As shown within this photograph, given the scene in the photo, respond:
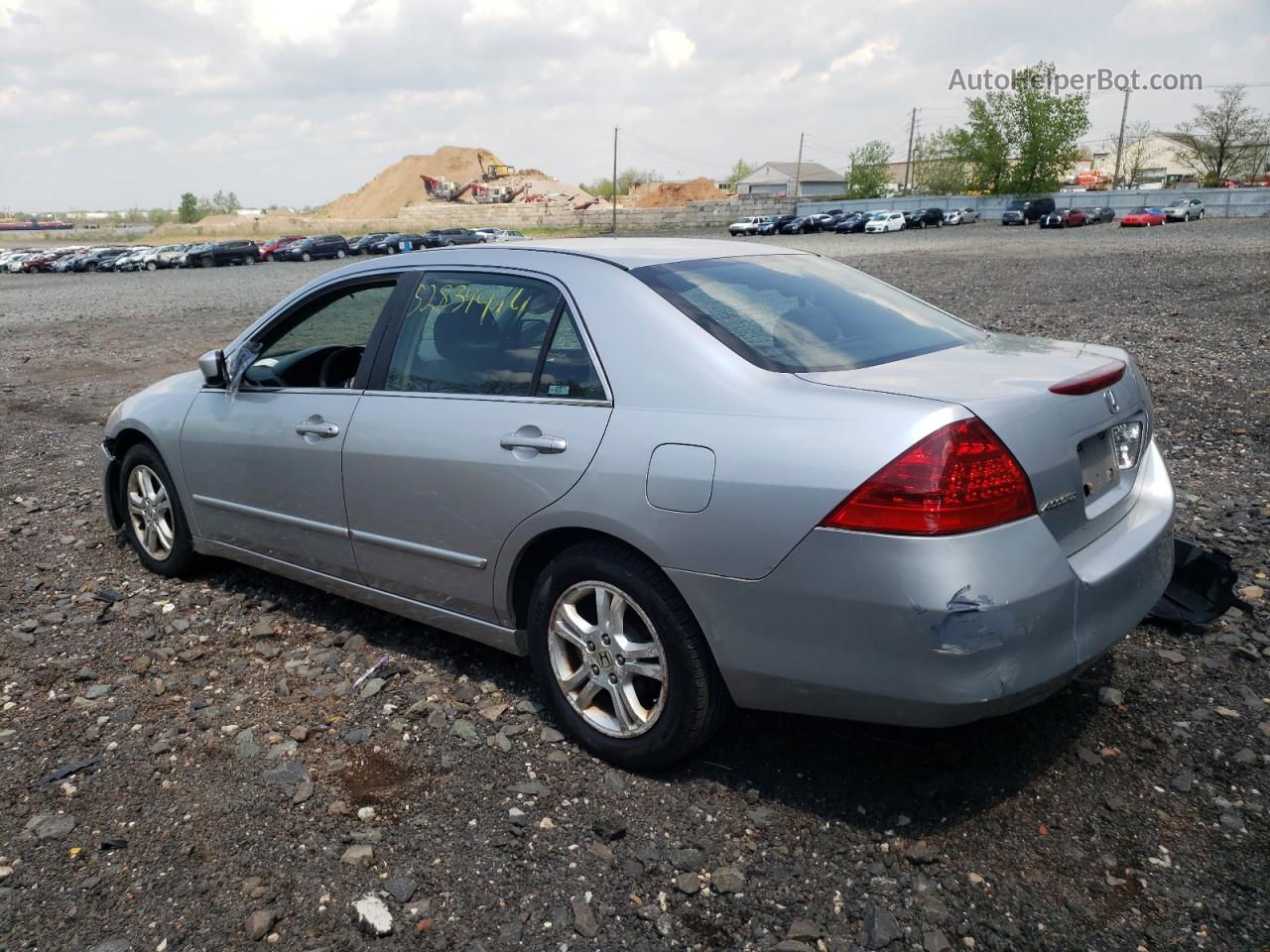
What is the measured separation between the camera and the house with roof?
15025 centimetres

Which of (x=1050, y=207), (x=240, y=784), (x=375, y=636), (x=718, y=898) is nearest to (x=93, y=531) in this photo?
(x=375, y=636)

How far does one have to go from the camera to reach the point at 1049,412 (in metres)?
2.74

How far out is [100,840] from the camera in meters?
2.95

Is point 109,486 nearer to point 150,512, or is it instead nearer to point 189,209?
point 150,512

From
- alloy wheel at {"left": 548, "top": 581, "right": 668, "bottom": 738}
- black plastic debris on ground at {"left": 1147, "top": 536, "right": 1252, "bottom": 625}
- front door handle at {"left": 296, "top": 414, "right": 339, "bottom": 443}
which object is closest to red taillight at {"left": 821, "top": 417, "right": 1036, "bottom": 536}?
A: alloy wheel at {"left": 548, "top": 581, "right": 668, "bottom": 738}

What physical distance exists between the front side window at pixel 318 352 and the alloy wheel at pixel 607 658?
1459mm

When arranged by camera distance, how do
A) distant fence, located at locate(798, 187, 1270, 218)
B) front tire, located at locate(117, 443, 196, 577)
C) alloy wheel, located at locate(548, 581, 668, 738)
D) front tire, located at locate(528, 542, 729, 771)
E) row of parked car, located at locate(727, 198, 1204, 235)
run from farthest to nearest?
distant fence, located at locate(798, 187, 1270, 218)
row of parked car, located at locate(727, 198, 1204, 235)
front tire, located at locate(117, 443, 196, 577)
alloy wheel, located at locate(548, 581, 668, 738)
front tire, located at locate(528, 542, 729, 771)

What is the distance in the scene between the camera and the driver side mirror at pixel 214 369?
4.41m

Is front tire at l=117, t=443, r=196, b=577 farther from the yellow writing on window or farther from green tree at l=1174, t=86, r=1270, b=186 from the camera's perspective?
green tree at l=1174, t=86, r=1270, b=186

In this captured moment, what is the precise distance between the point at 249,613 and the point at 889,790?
307 cm

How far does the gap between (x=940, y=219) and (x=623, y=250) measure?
67.7 meters

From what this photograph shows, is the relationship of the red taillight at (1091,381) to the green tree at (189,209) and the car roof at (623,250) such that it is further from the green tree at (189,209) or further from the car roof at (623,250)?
the green tree at (189,209)

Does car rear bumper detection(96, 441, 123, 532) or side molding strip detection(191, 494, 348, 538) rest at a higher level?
side molding strip detection(191, 494, 348, 538)

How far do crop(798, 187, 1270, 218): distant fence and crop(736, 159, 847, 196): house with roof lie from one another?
60.6 metres
